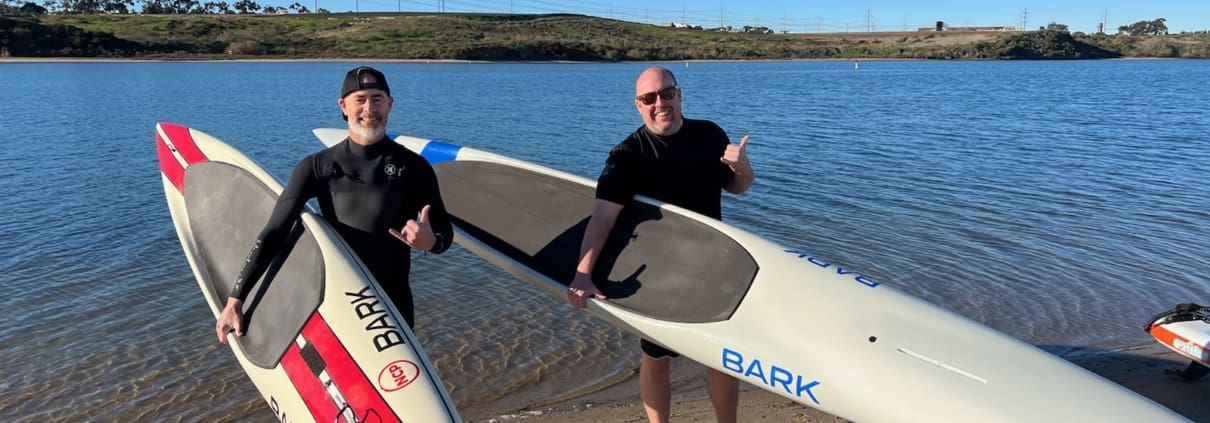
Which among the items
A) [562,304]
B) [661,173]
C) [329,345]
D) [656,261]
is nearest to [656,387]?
[656,261]

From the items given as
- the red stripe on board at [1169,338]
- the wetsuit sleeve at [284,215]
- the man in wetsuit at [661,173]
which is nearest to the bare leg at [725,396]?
the man in wetsuit at [661,173]

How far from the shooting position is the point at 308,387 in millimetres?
3109

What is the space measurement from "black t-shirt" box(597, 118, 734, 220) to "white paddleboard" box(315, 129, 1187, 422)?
1.02ft

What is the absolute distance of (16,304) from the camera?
5.91 metres

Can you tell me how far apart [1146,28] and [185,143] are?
181467 mm

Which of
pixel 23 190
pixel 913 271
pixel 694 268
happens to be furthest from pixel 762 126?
pixel 694 268

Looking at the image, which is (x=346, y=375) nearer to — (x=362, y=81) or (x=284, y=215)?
(x=284, y=215)

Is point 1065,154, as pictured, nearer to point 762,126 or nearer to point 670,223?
point 762,126

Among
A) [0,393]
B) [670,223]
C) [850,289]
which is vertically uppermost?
[670,223]

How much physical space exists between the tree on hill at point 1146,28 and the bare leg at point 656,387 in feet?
572

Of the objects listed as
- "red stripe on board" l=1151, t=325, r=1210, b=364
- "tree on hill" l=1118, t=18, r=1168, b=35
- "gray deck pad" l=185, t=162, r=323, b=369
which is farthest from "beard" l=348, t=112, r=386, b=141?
"tree on hill" l=1118, t=18, r=1168, b=35

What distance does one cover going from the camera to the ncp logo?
9.53ft

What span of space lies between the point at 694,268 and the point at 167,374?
337 cm

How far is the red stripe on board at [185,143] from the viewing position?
16.6 ft
